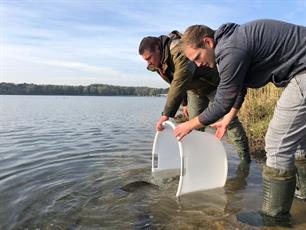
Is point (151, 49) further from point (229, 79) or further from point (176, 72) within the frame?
point (229, 79)

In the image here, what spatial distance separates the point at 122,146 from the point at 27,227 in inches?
264

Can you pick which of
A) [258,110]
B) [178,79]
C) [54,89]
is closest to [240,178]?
[178,79]

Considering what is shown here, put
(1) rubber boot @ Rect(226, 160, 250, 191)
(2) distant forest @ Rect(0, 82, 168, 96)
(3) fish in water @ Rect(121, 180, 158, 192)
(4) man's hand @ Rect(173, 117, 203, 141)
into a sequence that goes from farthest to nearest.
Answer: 1. (2) distant forest @ Rect(0, 82, 168, 96)
2. (1) rubber boot @ Rect(226, 160, 250, 191)
3. (3) fish in water @ Rect(121, 180, 158, 192)
4. (4) man's hand @ Rect(173, 117, 203, 141)

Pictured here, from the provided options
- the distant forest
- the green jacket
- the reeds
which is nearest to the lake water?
the reeds

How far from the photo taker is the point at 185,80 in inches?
222

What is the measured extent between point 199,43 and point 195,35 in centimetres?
9

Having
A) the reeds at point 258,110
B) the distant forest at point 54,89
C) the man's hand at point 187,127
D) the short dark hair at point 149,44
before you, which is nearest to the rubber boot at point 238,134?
the short dark hair at point 149,44

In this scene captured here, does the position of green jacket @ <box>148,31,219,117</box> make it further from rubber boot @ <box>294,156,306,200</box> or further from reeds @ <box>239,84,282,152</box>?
reeds @ <box>239,84,282,152</box>

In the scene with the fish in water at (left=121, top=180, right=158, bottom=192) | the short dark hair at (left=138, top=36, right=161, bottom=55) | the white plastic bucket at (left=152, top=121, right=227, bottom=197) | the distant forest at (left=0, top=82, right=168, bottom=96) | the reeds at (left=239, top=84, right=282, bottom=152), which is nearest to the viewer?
the white plastic bucket at (left=152, top=121, right=227, bottom=197)

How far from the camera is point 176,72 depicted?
562 centimetres

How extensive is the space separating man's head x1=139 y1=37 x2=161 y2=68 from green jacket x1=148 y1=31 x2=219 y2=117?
70 mm

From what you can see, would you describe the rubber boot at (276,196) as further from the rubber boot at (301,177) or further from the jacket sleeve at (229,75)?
the jacket sleeve at (229,75)

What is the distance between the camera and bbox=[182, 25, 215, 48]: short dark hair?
12.5 feet

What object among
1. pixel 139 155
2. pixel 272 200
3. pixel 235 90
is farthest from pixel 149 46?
pixel 139 155
